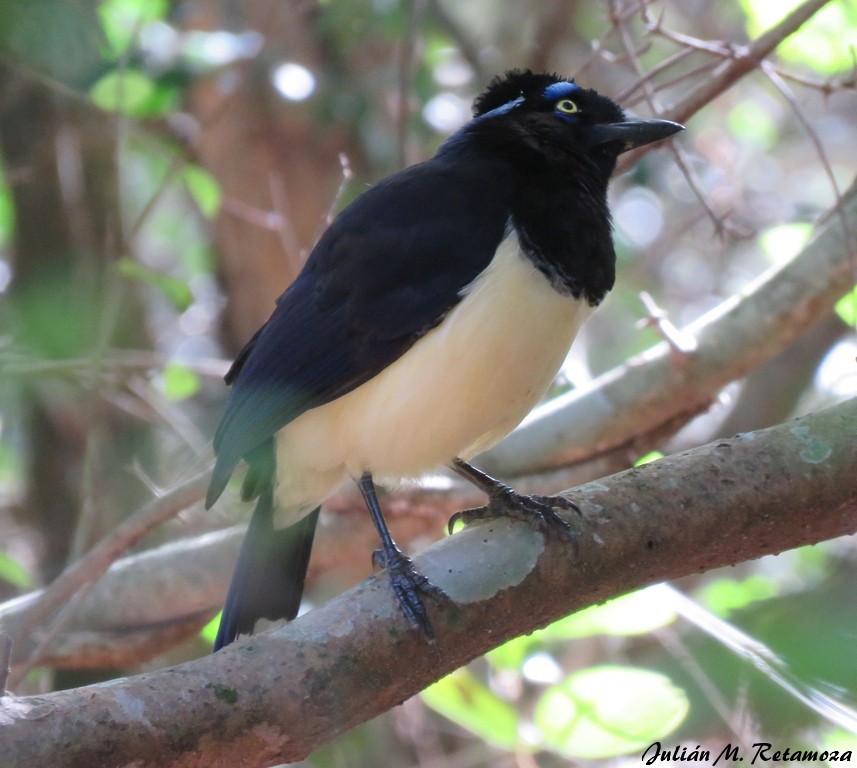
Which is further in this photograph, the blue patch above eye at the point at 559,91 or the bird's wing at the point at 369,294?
the blue patch above eye at the point at 559,91

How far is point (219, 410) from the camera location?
532cm

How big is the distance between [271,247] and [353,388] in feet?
8.10

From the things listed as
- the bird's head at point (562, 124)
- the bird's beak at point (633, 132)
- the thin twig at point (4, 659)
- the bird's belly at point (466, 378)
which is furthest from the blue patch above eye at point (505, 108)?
the thin twig at point (4, 659)

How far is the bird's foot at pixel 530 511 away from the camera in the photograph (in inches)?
98.0

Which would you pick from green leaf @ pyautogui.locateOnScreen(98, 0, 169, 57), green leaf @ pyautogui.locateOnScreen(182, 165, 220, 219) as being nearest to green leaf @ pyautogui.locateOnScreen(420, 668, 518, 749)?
green leaf @ pyautogui.locateOnScreen(182, 165, 220, 219)

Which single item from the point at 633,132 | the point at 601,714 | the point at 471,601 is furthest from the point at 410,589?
the point at 633,132

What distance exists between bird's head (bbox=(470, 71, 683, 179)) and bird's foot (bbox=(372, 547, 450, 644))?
1.30 meters

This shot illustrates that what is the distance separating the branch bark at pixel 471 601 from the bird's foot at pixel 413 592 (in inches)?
0.8

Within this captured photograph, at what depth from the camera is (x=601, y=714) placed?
3127 millimetres

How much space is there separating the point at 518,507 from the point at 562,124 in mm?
1191

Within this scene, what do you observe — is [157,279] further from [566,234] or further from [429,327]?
[566,234]

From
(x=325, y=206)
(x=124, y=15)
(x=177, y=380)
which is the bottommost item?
(x=177, y=380)

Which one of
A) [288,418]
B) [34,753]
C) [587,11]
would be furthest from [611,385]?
[587,11]

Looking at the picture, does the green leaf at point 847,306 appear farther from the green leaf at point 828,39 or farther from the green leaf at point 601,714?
the green leaf at point 601,714
